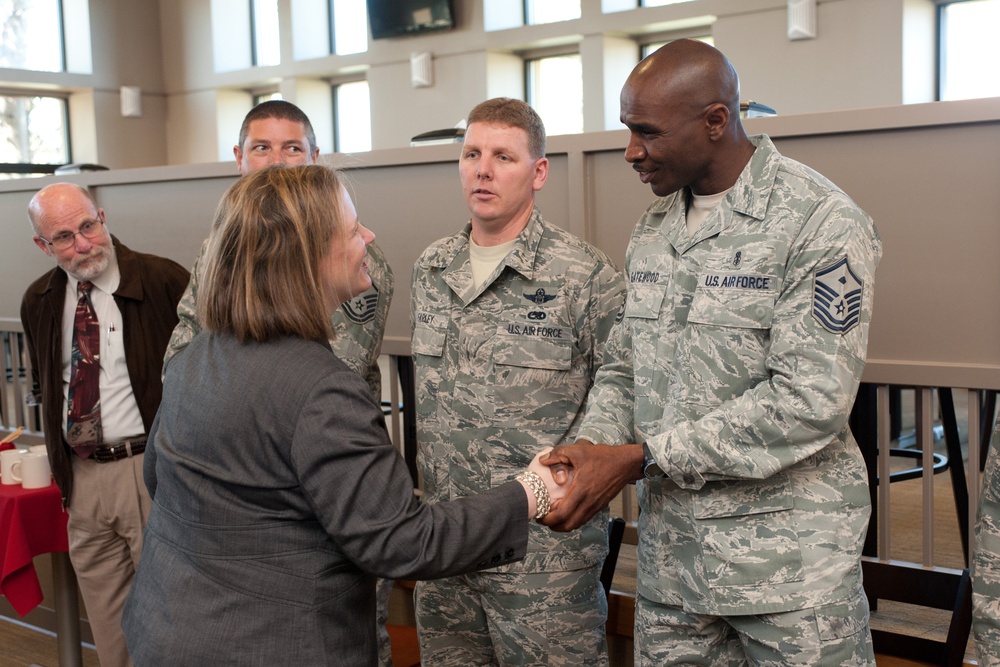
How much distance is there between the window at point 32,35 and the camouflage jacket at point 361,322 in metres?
11.3

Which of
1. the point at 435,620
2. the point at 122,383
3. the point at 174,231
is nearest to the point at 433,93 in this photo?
the point at 174,231

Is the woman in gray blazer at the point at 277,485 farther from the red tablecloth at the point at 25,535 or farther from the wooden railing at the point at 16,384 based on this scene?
the wooden railing at the point at 16,384

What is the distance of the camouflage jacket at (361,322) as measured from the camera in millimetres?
2529

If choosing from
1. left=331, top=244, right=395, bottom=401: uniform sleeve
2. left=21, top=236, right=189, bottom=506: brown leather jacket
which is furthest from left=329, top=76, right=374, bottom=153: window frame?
left=331, top=244, right=395, bottom=401: uniform sleeve

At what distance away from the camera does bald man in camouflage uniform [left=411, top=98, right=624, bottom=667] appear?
7.34 feet

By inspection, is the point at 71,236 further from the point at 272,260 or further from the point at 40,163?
the point at 40,163

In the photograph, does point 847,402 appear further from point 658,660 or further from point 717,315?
point 658,660

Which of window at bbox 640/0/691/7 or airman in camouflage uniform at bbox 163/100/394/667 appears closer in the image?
airman in camouflage uniform at bbox 163/100/394/667

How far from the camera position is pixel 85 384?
3.01m

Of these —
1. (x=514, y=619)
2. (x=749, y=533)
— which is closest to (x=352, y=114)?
(x=514, y=619)

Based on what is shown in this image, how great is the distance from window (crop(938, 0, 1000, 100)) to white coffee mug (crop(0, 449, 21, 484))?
7.68 meters

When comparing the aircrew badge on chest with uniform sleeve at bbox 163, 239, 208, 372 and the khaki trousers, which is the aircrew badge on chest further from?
the khaki trousers

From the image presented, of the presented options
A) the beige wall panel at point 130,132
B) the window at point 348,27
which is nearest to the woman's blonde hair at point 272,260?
the window at point 348,27

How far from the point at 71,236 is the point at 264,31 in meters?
10.8
